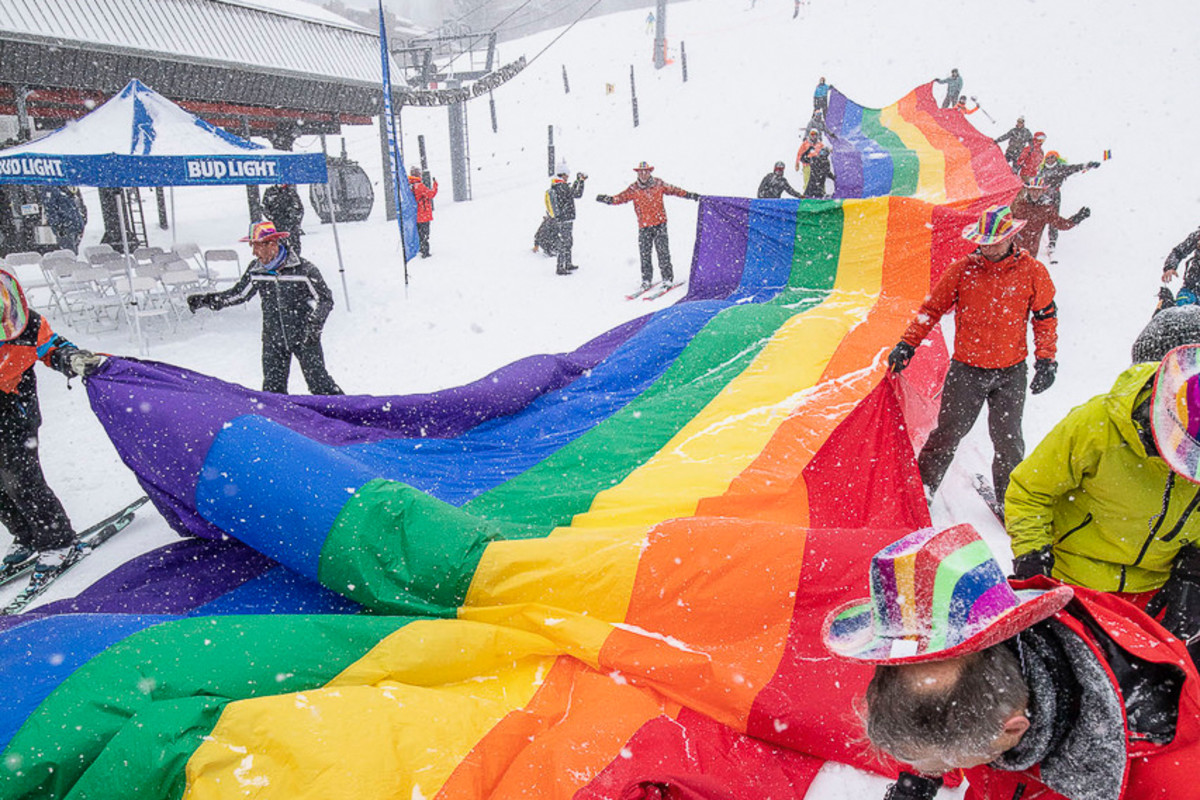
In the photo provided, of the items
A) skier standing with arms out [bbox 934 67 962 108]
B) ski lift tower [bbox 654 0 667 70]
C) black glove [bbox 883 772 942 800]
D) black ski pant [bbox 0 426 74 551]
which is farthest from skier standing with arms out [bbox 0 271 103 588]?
ski lift tower [bbox 654 0 667 70]

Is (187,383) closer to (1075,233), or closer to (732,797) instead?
(732,797)

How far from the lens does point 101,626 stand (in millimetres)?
2010

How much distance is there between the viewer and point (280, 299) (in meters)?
4.73

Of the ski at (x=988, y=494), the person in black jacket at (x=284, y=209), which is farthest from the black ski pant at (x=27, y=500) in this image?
the person in black jacket at (x=284, y=209)

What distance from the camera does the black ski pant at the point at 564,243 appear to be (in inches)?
377

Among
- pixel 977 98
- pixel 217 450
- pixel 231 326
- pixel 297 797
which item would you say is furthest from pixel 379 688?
pixel 977 98

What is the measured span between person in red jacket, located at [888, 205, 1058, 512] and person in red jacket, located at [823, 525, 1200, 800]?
252cm

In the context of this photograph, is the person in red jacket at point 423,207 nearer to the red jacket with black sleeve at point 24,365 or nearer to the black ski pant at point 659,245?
the black ski pant at point 659,245

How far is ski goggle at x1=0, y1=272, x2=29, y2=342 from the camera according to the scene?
3.21 m

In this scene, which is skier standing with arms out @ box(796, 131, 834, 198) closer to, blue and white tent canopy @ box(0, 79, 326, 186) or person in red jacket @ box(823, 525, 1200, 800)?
blue and white tent canopy @ box(0, 79, 326, 186)

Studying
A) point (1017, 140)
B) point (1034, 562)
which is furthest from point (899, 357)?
point (1017, 140)

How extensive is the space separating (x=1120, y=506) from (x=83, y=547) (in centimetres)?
430

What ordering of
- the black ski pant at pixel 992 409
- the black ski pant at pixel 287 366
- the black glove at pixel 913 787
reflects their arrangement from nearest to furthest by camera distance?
the black glove at pixel 913 787 → the black ski pant at pixel 992 409 → the black ski pant at pixel 287 366

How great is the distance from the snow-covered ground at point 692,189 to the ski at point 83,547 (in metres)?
0.08
